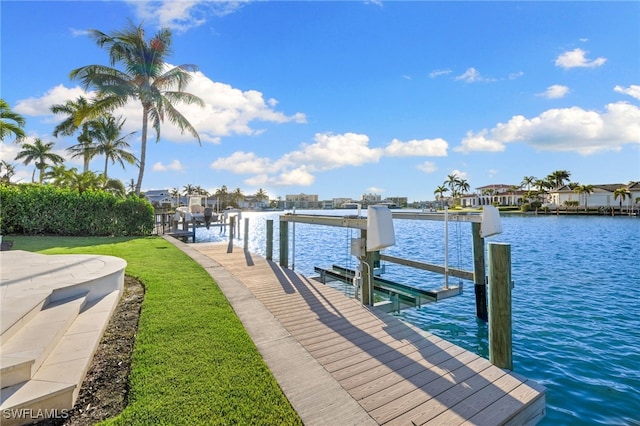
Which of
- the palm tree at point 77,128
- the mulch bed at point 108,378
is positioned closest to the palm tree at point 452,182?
the palm tree at point 77,128

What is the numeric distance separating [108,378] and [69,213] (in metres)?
14.2

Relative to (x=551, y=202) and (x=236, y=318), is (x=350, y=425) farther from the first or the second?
(x=551, y=202)

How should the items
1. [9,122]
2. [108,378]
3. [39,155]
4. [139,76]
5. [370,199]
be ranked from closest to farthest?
[108,378] < [370,199] < [9,122] < [139,76] < [39,155]

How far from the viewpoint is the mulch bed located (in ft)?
8.20

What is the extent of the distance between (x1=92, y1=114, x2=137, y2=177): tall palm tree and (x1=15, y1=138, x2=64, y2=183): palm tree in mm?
14526

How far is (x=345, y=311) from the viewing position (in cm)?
510

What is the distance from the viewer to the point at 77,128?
2800cm

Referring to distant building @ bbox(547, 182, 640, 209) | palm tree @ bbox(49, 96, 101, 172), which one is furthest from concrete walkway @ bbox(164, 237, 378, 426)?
distant building @ bbox(547, 182, 640, 209)

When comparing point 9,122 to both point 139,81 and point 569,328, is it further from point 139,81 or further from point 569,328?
point 569,328

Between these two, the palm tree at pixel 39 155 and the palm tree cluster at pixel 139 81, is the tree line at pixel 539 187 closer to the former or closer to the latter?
the palm tree cluster at pixel 139 81

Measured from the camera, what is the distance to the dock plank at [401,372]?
2.64 metres

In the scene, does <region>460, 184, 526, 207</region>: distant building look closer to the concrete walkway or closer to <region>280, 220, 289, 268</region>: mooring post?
<region>280, 220, 289, 268</region>: mooring post

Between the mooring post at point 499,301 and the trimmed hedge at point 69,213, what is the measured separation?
53.4ft

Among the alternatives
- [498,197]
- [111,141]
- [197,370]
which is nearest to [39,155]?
[111,141]
